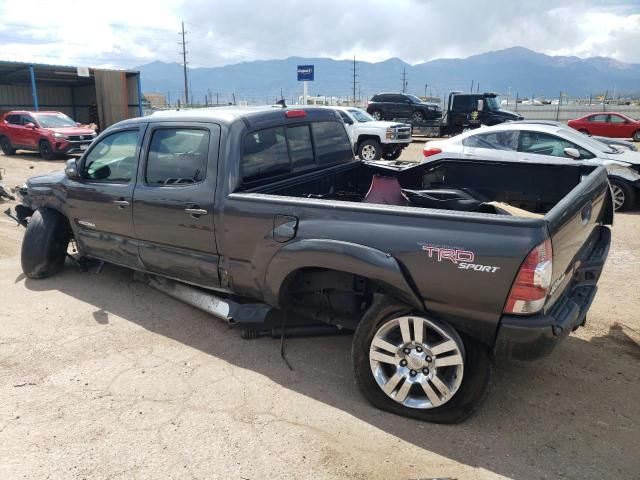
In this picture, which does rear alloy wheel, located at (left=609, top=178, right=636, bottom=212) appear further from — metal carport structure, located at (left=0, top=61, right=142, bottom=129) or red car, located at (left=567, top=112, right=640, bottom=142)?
metal carport structure, located at (left=0, top=61, right=142, bottom=129)

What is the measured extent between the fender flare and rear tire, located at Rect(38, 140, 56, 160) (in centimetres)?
1709

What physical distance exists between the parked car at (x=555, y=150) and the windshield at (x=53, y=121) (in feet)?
50.3

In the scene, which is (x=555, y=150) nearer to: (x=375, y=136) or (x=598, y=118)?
(x=375, y=136)

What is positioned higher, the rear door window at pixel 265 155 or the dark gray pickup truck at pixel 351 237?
the rear door window at pixel 265 155

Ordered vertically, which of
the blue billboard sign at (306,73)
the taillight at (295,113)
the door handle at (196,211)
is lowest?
the door handle at (196,211)

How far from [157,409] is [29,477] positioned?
783 mm

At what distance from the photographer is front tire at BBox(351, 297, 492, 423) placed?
2.90 metres

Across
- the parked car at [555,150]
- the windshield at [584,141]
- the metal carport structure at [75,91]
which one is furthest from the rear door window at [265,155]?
the metal carport structure at [75,91]

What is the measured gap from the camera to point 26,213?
20.6 feet

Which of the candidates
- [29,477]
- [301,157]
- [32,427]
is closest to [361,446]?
[29,477]

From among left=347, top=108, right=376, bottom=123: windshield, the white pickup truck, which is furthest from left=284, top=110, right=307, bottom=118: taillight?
left=347, top=108, right=376, bottom=123: windshield

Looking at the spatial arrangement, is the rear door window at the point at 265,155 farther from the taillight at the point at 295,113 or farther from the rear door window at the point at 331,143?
the rear door window at the point at 331,143

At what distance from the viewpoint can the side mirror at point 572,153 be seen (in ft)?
26.9

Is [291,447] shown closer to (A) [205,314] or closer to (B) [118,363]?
(B) [118,363]
